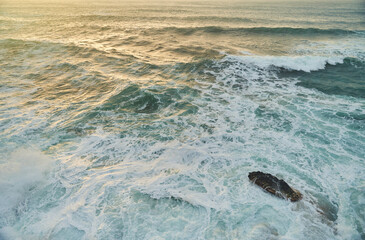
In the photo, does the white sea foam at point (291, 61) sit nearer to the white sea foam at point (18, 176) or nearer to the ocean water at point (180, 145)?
the ocean water at point (180, 145)

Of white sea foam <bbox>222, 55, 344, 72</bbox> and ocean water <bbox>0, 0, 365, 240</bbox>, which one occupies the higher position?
white sea foam <bbox>222, 55, 344, 72</bbox>

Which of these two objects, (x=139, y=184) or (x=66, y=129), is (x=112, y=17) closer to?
(x=66, y=129)

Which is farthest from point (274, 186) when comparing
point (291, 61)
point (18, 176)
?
point (291, 61)

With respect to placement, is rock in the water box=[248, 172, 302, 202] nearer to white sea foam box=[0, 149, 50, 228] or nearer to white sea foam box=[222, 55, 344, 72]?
white sea foam box=[0, 149, 50, 228]

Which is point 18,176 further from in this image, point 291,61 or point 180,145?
point 291,61

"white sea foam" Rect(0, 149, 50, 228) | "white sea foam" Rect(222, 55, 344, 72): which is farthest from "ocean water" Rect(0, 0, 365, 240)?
"white sea foam" Rect(222, 55, 344, 72)

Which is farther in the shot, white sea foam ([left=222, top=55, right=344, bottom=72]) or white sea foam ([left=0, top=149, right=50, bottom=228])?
white sea foam ([left=222, top=55, right=344, bottom=72])

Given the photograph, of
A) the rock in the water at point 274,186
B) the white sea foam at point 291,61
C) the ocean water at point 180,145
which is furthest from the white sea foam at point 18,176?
the white sea foam at point 291,61
